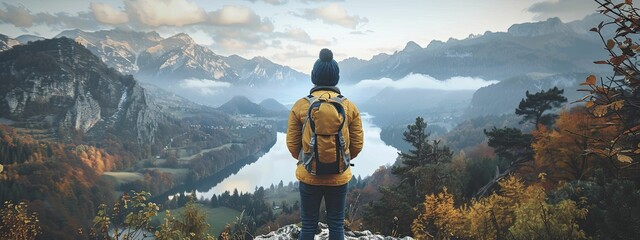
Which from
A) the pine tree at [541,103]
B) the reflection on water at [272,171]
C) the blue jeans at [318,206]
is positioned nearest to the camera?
the blue jeans at [318,206]

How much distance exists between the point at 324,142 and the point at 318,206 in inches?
53.1

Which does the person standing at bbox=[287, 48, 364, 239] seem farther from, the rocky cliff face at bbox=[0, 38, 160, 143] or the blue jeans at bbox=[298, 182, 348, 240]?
the rocky cliff face at bbox=[0, 38, 160, 143]

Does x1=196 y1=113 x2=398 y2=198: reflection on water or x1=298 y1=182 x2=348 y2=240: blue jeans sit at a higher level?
x1=298 y1=182 x2=348 y2=240: blue jeans

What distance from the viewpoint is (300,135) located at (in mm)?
5664

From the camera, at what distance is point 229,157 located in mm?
186500

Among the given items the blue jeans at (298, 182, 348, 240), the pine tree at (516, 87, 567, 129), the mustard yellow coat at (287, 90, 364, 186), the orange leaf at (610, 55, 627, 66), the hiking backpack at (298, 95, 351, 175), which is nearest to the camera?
the orange leaf at (610, 55, 627, 66)

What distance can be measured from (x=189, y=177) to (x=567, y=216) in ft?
493

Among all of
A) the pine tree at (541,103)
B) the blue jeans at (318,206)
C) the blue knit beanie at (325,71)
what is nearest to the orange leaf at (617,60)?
the blue knit beanie at (325,71)

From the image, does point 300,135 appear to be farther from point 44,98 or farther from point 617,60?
point 44,98

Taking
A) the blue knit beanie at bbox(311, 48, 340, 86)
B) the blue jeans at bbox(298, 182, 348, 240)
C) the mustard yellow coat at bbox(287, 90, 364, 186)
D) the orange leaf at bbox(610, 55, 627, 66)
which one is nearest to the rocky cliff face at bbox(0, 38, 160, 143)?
the blue jeans at bbox(298, 182, 348, 240)

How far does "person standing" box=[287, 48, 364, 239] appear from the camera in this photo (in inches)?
207

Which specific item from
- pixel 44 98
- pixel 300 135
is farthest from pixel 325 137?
pixel 44 98

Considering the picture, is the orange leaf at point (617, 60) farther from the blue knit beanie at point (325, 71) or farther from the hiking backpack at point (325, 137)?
the blue knit beanie at point (325, 71)

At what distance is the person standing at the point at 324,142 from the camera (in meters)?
5.26
